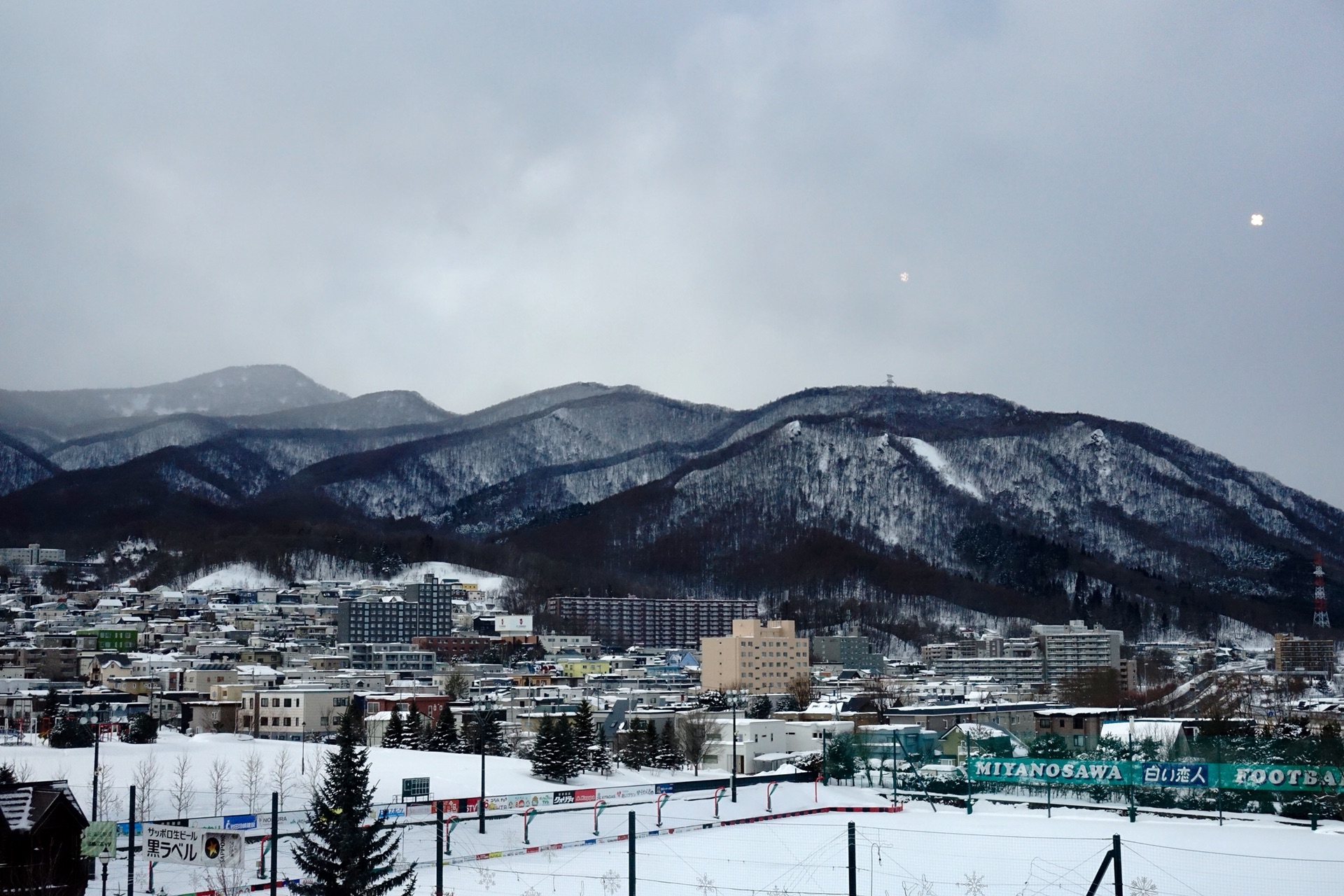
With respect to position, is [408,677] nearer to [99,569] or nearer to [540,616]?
[540,616]

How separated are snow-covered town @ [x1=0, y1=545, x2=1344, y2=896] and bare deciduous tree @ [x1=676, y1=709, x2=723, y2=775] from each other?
0.21 meters

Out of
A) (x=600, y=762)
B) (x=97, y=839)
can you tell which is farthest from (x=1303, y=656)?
(x=97, y=839)

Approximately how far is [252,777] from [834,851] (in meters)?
14.5

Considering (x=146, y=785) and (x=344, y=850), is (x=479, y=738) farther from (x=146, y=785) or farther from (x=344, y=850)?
(x=344, y=850)

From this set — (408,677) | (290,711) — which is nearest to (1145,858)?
(290,711)

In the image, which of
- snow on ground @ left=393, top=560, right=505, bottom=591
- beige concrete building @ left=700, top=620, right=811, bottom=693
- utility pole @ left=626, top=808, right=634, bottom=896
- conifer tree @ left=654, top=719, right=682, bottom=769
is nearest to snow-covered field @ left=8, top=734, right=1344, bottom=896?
utility pole @ left=626, top=808, right=634, bottom=896

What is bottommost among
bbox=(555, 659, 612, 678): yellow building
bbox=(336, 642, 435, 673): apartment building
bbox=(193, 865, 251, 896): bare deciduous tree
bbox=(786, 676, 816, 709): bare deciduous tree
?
bbox=(786, 676, 816, 709): bare deciduous tree

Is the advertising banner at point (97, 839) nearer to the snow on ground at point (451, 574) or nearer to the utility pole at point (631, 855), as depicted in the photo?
the utility pole at point (631, 855)

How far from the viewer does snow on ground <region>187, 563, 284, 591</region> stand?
15775 centimetres

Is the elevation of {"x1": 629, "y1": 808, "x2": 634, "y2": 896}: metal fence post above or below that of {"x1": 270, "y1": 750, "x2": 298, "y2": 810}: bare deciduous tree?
above

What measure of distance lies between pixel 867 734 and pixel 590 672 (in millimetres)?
65949

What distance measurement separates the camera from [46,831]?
14.9 metres

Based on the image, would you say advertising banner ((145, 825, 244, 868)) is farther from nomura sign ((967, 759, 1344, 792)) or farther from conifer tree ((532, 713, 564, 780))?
nomura sign ((967, 759, 1344, 792))

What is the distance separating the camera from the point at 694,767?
40.9 metres
